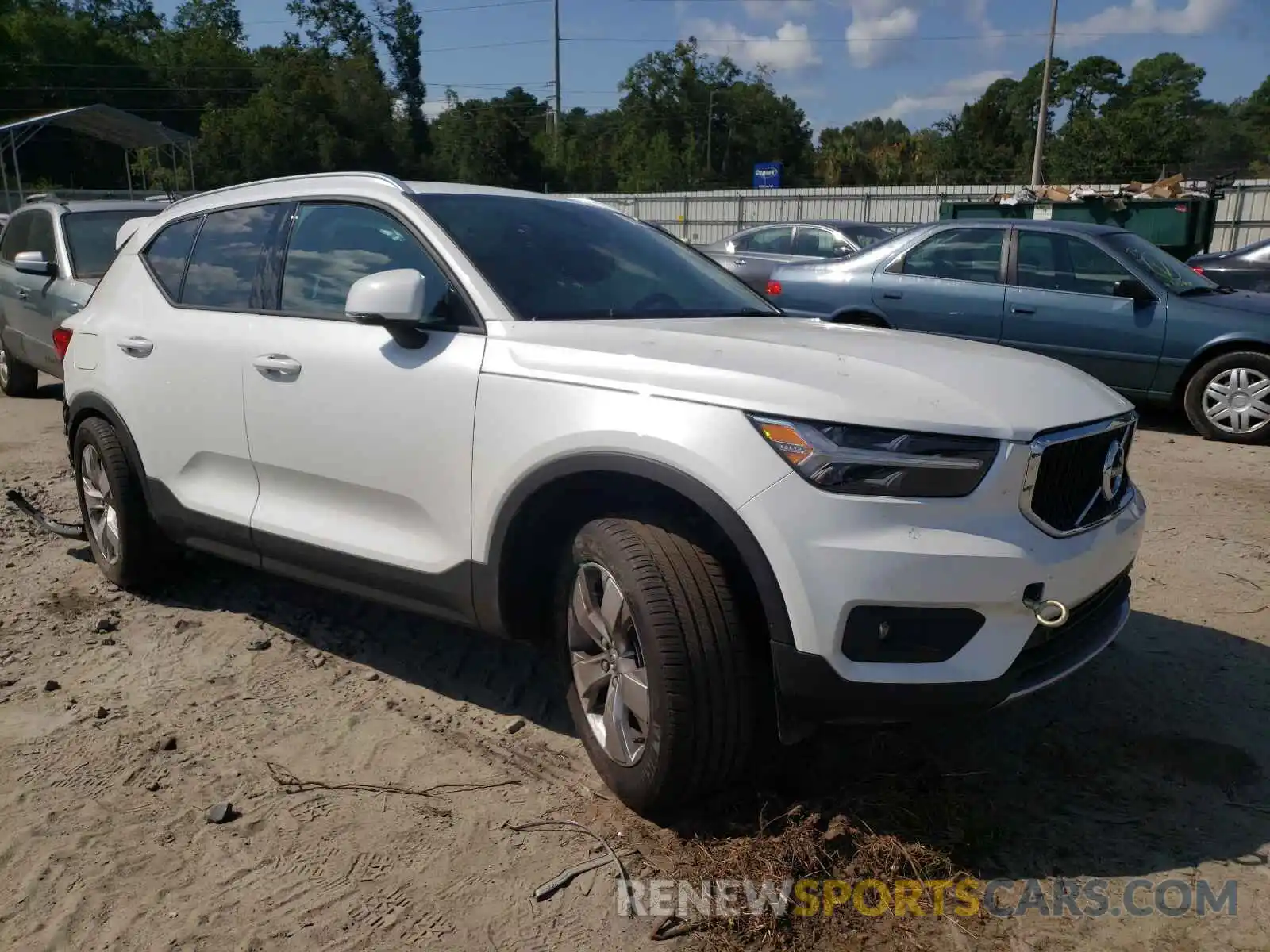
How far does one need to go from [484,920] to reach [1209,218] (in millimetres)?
18427

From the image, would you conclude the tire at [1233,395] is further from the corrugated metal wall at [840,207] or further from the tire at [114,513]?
the corrugated metal wall at [840,207]

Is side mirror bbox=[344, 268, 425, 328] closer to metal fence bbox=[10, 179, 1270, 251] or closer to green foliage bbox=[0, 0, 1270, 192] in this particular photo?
metal fence bbox=[10, 179, 1270, 251]

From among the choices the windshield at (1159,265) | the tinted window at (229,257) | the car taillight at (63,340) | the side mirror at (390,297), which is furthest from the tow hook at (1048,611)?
the windshield at (1159,265)

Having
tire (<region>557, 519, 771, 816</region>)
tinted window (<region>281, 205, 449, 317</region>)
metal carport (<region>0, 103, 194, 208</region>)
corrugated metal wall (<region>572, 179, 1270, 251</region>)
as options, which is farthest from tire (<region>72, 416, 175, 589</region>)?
metal carport (<region>0, 103, 194, 208</region>)

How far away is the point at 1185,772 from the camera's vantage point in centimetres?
306

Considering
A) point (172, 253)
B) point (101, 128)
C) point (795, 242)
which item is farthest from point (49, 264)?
point (101, 128)

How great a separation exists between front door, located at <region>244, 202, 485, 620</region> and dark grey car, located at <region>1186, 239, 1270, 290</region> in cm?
983

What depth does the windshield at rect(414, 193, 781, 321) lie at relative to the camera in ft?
10.6

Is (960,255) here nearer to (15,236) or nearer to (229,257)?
(229,257)

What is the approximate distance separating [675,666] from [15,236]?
9.00m

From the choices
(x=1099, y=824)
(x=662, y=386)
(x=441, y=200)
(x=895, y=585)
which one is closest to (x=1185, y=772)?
(x=1099, y=824)

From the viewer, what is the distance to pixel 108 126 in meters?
23.8

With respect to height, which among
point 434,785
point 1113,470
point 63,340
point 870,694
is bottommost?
point 434,785

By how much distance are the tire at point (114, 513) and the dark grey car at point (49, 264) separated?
11.4 feet
